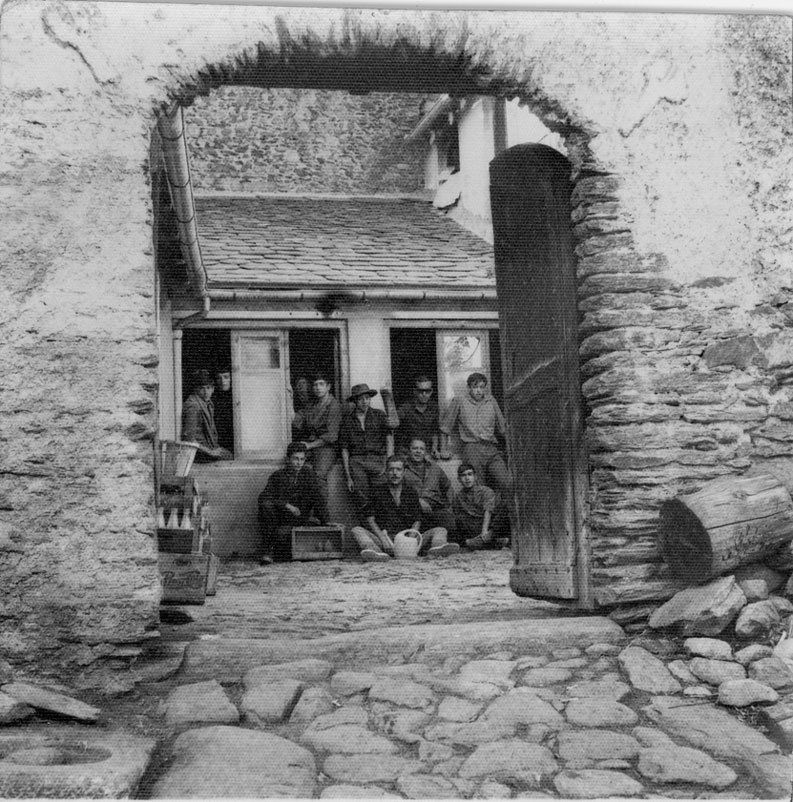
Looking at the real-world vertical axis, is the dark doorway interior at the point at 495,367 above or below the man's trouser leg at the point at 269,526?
above

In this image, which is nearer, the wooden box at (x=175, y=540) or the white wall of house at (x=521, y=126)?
the wooden box at (x=175, y=540)

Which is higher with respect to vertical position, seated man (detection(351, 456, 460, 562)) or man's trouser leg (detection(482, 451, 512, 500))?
man's trouser leg (detection(482, 451, 512, 500))

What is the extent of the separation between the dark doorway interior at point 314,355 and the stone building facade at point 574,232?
558cm

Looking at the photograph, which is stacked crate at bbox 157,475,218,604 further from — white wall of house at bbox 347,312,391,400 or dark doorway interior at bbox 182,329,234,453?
white wall of house at bbox 347,312,391,400

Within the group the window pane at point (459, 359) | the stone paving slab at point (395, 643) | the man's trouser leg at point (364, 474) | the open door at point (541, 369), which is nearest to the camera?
the stone paving slab at point (395, 643)

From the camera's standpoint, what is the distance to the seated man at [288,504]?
9.32 meters

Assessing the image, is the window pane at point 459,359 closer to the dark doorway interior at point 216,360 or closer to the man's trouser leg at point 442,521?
the man's trouser leg at point 442,521

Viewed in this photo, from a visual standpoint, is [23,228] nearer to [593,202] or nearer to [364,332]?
[593,202]

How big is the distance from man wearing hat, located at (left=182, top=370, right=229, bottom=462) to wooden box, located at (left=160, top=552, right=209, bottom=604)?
3940 mm

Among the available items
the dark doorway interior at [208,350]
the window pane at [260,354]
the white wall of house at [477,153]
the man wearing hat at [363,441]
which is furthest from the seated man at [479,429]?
the white wall of house at [477,153]

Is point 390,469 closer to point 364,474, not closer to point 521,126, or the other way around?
point 364,474

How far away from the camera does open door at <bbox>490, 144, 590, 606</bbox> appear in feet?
16.8

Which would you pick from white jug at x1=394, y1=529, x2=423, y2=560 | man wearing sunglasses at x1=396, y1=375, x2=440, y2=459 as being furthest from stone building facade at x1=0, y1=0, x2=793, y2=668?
man wearing sunglasses at x1=396, y1=375, x2=440, y2=459

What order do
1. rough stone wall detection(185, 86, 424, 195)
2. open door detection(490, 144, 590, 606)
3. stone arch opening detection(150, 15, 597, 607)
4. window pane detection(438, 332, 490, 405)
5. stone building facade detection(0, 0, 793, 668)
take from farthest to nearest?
rough stone wall detection(185, 86, 424, 195) → window pane detection(438, 332, 490, 405) → open door detection(490, 144, 590, 606) → stone arch opening detection(150, 15, 597, 607) → stone building facade detection(0, 0, 793, 668)
